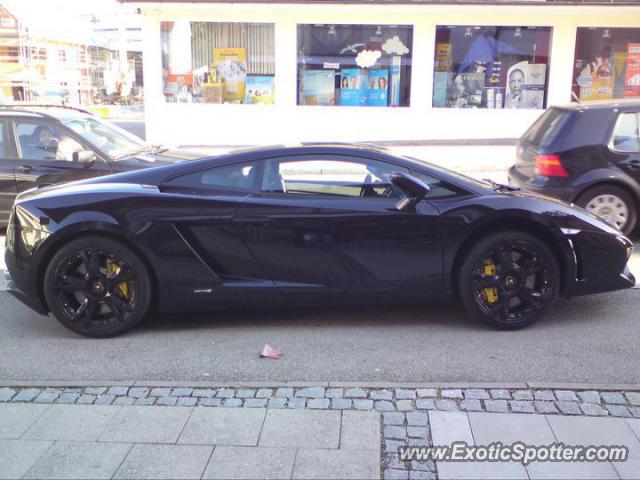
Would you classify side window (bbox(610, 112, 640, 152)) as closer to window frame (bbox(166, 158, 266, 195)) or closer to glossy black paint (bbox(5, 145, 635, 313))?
glossy black paint (bbox(5, 145, 635, 313))

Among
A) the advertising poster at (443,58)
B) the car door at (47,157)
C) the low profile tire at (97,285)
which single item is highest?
the advertising poster at (443,58)

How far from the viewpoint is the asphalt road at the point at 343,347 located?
14.1 feet

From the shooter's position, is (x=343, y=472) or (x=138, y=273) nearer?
(x=343, y=472)

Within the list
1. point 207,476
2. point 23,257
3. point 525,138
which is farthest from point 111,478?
point 525,138

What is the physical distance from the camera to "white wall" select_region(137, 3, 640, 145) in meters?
15.4

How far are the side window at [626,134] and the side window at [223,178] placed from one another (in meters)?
4.43

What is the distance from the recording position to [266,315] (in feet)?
17.9

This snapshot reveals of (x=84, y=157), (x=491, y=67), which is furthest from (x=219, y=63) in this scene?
(x=84, y=157)

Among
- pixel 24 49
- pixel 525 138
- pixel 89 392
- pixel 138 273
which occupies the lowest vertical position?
pixel 89 392

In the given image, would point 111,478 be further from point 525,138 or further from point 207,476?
point 525,138

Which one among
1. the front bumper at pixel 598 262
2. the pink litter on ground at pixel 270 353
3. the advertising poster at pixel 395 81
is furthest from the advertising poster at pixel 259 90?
the pink litter on ground at pixel 270 353

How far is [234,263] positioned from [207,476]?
1.96 metres

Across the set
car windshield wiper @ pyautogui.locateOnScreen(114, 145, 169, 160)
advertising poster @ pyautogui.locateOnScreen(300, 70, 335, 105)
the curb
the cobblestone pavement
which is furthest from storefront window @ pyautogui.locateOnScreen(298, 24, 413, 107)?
the cobblestone pavement

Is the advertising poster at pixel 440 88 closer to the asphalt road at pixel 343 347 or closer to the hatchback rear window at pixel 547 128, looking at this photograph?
the hatchback rear window at pixel 547 128
